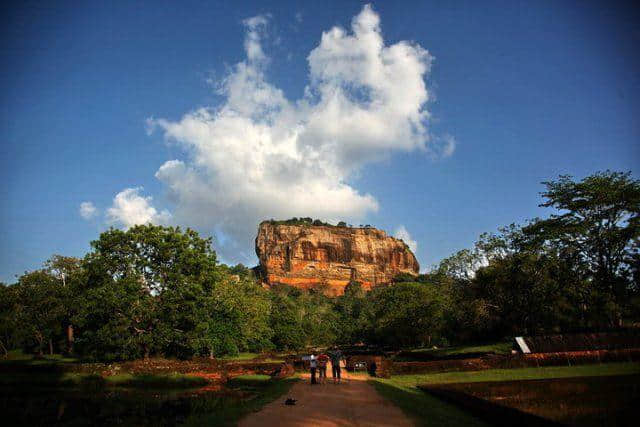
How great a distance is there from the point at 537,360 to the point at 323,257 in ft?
437

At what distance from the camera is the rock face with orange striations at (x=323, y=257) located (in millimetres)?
148750

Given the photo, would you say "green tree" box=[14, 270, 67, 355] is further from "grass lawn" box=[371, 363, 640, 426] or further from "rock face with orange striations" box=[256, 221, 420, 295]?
"rock face with orange striations" box=[256, 221, 420, 295]

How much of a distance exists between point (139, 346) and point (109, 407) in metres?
17.4

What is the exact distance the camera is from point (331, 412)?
35.9 ft

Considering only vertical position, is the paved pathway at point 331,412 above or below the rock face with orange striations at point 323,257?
below

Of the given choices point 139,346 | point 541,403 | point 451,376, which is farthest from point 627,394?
point 139,346

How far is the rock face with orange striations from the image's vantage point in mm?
148750

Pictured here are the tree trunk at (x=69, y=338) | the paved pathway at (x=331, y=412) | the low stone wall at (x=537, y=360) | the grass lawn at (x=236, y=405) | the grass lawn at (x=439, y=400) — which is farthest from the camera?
the tree trunk at (x=69, y=338)

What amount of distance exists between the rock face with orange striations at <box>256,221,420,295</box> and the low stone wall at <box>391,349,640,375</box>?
125 m

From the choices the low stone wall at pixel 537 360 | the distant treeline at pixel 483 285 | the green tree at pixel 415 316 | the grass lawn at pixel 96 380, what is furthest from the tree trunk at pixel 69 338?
the low stone wall at pixel 537 360

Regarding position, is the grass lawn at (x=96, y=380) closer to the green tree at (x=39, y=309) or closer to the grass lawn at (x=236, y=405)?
the grass lawn at (x=236, y=405)

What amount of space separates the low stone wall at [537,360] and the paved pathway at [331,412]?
8.53 m

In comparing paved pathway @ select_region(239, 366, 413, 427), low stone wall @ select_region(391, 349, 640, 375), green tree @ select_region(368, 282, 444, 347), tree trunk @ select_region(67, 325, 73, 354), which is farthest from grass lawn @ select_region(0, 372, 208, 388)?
green tree @ select_region(368, 282, 444, 347)

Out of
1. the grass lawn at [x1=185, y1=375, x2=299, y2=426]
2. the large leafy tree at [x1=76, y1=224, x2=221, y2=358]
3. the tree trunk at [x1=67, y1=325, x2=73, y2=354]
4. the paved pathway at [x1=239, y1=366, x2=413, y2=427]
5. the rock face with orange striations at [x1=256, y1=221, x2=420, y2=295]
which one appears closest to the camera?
the paved pathway at [x1=239, y1=366, x2=413, y2=427]
